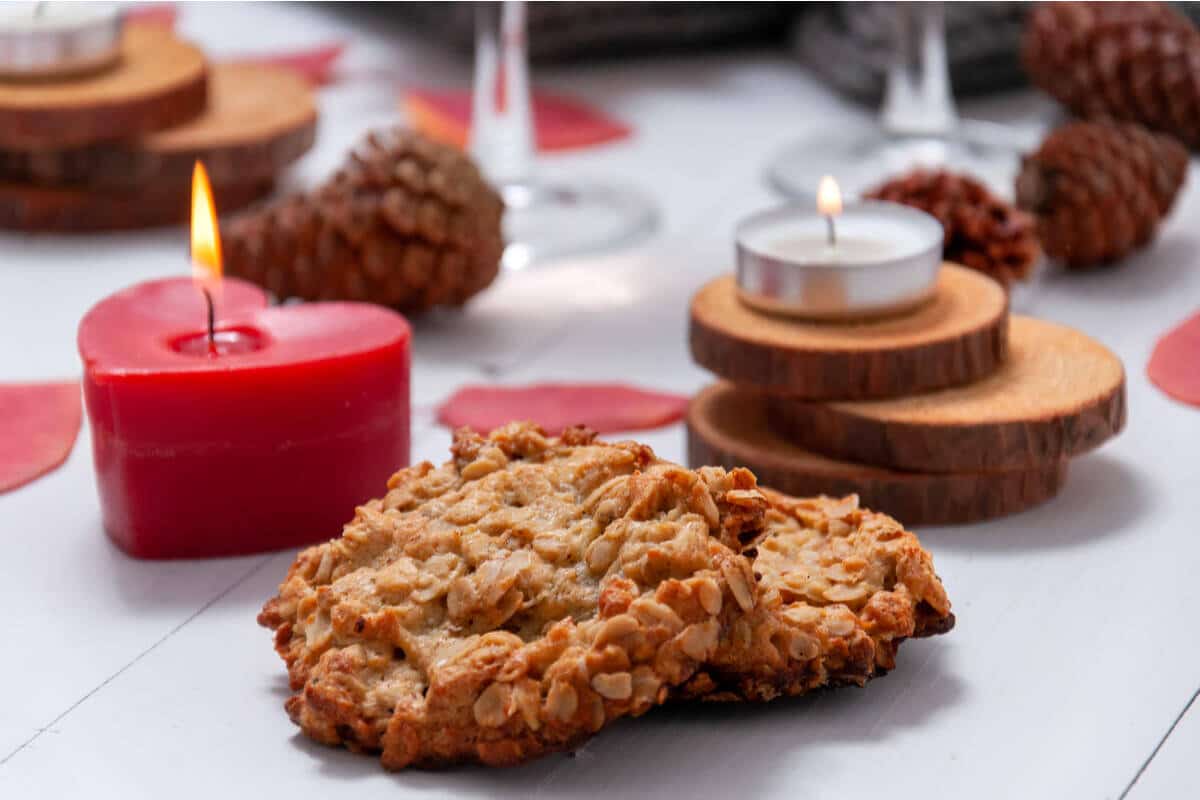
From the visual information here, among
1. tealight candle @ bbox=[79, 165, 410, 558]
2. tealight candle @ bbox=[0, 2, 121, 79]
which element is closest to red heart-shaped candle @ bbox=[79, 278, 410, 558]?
tealight candle @ bbox=[79, 165, 410, 558]

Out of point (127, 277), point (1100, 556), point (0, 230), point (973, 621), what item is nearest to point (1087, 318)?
point (1100, 556)

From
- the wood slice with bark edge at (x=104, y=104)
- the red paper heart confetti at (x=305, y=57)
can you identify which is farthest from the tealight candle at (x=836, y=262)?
the red paper heart confetti at (x=305, y=57)

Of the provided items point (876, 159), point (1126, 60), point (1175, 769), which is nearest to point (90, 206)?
point (876, 159)

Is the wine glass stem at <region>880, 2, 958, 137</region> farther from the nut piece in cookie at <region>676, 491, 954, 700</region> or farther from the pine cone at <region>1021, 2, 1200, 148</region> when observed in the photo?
the nut piece in cookie at <region>676, 491, 954, 700</region>

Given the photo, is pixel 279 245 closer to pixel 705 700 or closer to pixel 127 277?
pixel 127 277

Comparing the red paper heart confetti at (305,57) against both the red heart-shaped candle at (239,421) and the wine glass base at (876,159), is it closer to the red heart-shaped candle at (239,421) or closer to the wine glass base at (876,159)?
the wine glass base at (876,159)

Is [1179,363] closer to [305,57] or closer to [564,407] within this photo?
[564,407]
